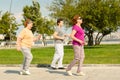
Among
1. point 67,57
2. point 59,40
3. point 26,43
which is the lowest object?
point 67,57

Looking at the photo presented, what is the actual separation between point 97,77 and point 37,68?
12.4ft

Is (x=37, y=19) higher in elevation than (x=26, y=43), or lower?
higher

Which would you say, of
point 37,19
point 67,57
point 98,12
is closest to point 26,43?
point 67,57

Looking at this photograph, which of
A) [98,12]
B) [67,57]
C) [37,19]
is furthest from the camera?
[37,19]

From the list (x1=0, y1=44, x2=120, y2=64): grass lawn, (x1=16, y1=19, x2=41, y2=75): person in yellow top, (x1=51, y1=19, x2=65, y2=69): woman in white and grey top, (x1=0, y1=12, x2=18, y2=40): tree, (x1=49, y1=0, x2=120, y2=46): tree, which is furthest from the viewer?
(x1=0, y1=12, x2=18, y2=40): tree

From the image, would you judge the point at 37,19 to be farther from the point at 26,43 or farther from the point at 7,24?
the point at 26,43

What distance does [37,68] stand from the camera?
14.2 meters

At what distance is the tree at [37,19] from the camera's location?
199ft

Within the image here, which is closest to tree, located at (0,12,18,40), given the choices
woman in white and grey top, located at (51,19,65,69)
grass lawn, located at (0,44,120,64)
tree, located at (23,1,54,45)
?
tree, located at (23,1,54,45)

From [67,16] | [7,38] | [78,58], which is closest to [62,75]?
[78,58]

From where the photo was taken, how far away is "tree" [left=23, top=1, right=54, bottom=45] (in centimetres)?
6072

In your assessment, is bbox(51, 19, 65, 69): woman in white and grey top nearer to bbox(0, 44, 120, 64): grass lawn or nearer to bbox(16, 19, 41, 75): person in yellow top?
bbox(16, 19, 41, 75): person in yellow top

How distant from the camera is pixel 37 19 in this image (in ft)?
199

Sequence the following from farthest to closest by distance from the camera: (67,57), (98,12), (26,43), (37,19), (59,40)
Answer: (37,19)
(98,12)
(67,57)
(59,40)
(26,43)
